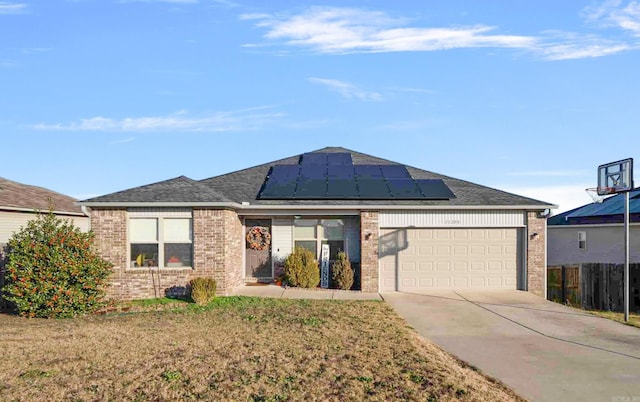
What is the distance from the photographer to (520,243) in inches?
707

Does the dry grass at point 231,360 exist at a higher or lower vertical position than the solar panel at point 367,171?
lower

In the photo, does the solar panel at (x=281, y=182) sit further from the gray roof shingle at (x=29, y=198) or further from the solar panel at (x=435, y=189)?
the gray roof shingle at (x=29, y=198)

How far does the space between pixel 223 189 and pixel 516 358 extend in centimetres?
1267

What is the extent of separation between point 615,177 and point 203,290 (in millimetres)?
13013

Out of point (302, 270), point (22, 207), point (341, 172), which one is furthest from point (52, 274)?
point (341, 172)

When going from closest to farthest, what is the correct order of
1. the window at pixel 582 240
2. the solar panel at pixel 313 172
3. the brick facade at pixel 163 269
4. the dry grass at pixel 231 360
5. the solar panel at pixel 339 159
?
1. the dry grass at pixel 231 360
2. the brick facade at pixel 163 269
3. the solar panel at pixel 313 172
4. the solar panel at pixel 339 159
5. the window at pixel 582 240

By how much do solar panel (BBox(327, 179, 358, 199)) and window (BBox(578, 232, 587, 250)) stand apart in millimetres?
11000

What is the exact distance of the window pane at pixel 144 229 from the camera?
53.1 ft

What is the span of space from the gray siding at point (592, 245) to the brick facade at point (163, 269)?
15.8m

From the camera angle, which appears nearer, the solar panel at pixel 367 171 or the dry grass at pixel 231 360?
the dry grass at pixel 231 360

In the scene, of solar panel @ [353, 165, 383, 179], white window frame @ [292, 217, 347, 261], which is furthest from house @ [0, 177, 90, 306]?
solar panel @ [353, 165, 383, 179]

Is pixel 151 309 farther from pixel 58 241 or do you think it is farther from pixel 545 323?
pixel 545 323

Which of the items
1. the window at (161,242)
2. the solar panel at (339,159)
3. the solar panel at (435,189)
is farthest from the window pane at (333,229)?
the window at (161,242)

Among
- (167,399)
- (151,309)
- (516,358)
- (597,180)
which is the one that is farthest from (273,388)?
(597,180)
